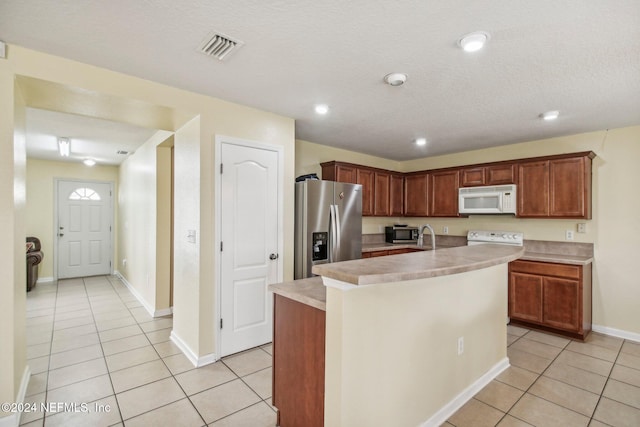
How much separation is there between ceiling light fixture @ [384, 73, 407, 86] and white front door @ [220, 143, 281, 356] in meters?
1.41

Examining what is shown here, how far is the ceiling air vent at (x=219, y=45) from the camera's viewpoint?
1.83 metres

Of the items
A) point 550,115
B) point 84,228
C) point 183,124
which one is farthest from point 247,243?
point 84,228

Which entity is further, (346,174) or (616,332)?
(346,174)

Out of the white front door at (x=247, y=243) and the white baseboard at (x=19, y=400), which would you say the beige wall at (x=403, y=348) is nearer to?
the white front door at (x=247, y=243)

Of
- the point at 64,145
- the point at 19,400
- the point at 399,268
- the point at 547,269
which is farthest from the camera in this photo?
the point at 64,145

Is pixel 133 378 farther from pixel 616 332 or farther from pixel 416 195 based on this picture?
pixel 616 332

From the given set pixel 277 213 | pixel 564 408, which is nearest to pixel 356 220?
pixel 277 213

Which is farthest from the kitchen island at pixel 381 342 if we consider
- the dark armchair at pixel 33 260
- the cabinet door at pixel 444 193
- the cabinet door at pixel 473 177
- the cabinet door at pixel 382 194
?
the dark armchair at pixel 33 260

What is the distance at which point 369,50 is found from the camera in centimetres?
195

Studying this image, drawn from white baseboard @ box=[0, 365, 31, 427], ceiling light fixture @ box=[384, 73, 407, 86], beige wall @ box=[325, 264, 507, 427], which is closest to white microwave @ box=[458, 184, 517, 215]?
beige wall @ box=[325, 264, 507, 427]

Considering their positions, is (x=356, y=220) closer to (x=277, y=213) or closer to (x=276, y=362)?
(x=277, y=213)

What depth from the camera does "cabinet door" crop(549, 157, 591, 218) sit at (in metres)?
3.58

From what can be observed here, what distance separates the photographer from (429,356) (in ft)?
6.36

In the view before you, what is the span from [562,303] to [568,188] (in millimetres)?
1389
